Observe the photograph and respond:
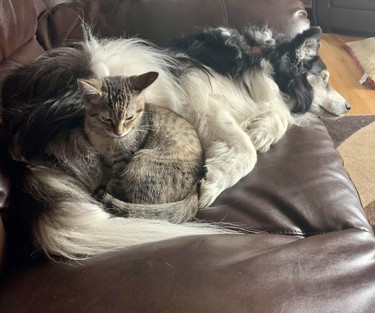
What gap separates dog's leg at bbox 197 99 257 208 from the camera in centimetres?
126

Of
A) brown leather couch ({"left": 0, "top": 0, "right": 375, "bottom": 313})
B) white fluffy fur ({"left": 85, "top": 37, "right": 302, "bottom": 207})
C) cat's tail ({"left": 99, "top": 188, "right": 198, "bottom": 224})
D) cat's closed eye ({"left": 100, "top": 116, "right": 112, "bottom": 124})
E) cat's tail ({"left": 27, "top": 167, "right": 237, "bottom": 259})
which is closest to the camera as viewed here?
brown leather couch ({"left": 0, "top": 0, "right": 375, "bottom": 313})

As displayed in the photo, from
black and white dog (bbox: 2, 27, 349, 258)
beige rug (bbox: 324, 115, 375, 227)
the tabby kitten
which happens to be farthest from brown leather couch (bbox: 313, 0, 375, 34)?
the tabby kitten

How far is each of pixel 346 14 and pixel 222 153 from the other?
8.66 ft

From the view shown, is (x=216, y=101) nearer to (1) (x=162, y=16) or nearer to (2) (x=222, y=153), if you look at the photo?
(2) (x=222, y=153)

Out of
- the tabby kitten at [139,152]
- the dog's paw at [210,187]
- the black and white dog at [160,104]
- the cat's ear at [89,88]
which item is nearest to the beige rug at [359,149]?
the black and white dog at [160,104]

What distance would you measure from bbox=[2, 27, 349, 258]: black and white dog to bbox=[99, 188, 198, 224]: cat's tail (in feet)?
0.13

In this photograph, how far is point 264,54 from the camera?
1.72 meters

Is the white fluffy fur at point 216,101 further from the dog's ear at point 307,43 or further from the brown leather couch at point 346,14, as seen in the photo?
the brown leather couch at point 346,14

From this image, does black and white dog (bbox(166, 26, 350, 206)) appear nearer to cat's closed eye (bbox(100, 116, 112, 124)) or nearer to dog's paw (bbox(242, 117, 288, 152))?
dog's paw (bbox(242, 117, 288, 152))

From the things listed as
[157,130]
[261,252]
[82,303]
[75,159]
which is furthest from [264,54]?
[82,303]

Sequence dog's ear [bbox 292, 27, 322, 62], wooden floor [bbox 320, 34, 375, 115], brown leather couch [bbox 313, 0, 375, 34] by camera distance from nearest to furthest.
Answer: dog's ear [bbox 292, 27, 322, 62] → wooden floor [bbox 320, 34, 375, 115] → brown leather couch [bbox 313, 0, 375, 34]

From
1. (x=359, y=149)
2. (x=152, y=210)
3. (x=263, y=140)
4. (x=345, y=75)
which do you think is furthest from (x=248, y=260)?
(x=345, y=75)

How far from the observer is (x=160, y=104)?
1.52m

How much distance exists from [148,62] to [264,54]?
1.62ft
